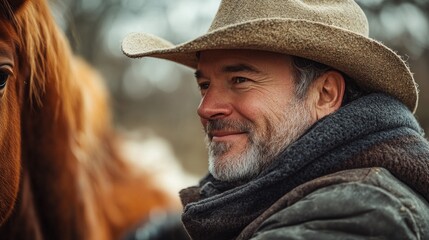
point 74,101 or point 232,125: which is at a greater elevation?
point 74,101

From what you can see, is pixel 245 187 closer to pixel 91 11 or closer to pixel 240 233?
pixel 240 233

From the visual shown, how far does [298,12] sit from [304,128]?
1.29ft

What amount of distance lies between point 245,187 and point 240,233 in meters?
0.14

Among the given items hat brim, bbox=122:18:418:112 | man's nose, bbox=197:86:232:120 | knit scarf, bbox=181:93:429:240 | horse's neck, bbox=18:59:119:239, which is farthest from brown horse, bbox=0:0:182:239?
knit scarf, bbox=181:93:429:240

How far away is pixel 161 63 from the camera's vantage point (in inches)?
Result: 571

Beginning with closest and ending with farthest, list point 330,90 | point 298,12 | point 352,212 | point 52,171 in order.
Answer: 1. point 352,212
2. point 298,12
3. point 330,90
4. point 52,171

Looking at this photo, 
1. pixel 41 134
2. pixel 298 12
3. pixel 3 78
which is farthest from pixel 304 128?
pixel 41 134

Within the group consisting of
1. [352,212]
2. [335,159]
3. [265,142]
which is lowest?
[352,212]

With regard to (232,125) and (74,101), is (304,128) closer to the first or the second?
(232,125)

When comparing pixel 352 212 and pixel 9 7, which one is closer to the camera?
pixel 352 212

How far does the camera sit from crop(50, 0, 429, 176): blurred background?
15.4 feet

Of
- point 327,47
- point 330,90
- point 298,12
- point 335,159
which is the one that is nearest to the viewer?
point 335,159

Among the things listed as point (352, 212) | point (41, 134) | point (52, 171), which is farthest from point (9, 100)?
point (352, 212)

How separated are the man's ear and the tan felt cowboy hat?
52 millimetres
